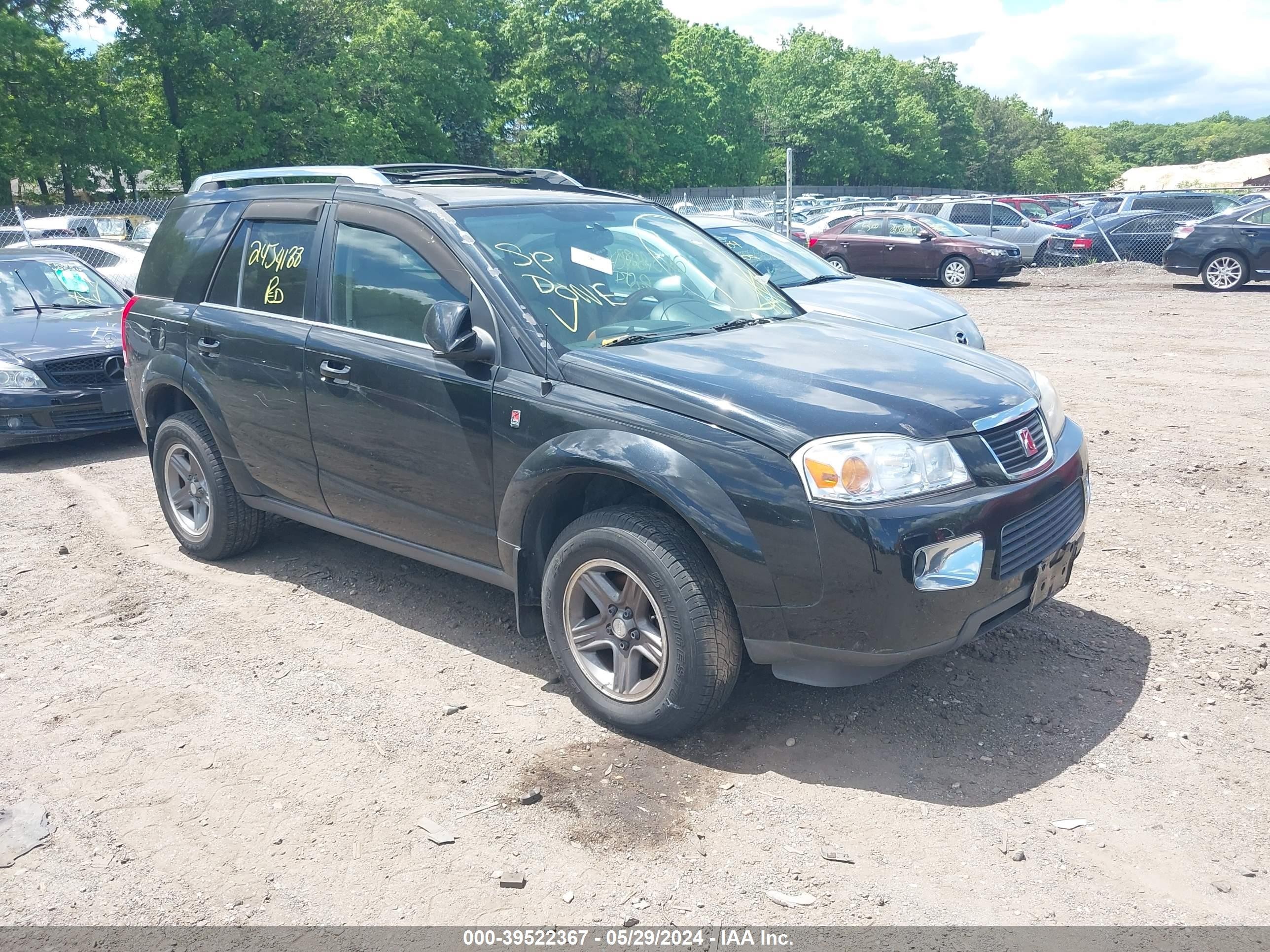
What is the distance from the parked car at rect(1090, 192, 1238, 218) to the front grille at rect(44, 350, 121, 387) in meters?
22.0

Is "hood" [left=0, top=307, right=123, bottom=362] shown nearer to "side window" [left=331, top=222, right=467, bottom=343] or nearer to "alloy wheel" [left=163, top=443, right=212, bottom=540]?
"alloy wheel" [left=163, top=443, right=212, bottom=540]

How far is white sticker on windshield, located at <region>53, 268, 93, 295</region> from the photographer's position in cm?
1021

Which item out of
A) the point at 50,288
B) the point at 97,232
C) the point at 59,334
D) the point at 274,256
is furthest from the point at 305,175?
the point at 97,232

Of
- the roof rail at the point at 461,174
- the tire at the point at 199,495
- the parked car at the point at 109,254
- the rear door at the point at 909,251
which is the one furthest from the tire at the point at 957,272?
the tire at the point at 199,495

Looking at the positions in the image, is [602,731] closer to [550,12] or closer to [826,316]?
[826,316]

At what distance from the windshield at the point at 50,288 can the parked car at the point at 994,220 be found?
61.4ft

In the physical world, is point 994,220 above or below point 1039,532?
above

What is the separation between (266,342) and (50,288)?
650 cm

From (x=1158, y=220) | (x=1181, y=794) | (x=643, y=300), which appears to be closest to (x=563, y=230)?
(x=643, y=300)

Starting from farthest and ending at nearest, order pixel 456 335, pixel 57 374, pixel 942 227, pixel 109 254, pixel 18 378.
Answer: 1. pixel 942 227
2. pixel 109 254
3. pixel 57 374
4. pixel 18 378
5. pixel 456 335

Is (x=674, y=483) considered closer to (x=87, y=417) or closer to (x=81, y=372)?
(x=87, y=417)

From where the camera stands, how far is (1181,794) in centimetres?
341

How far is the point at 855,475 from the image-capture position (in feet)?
11.1

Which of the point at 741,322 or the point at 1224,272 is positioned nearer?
the point at 741,322
